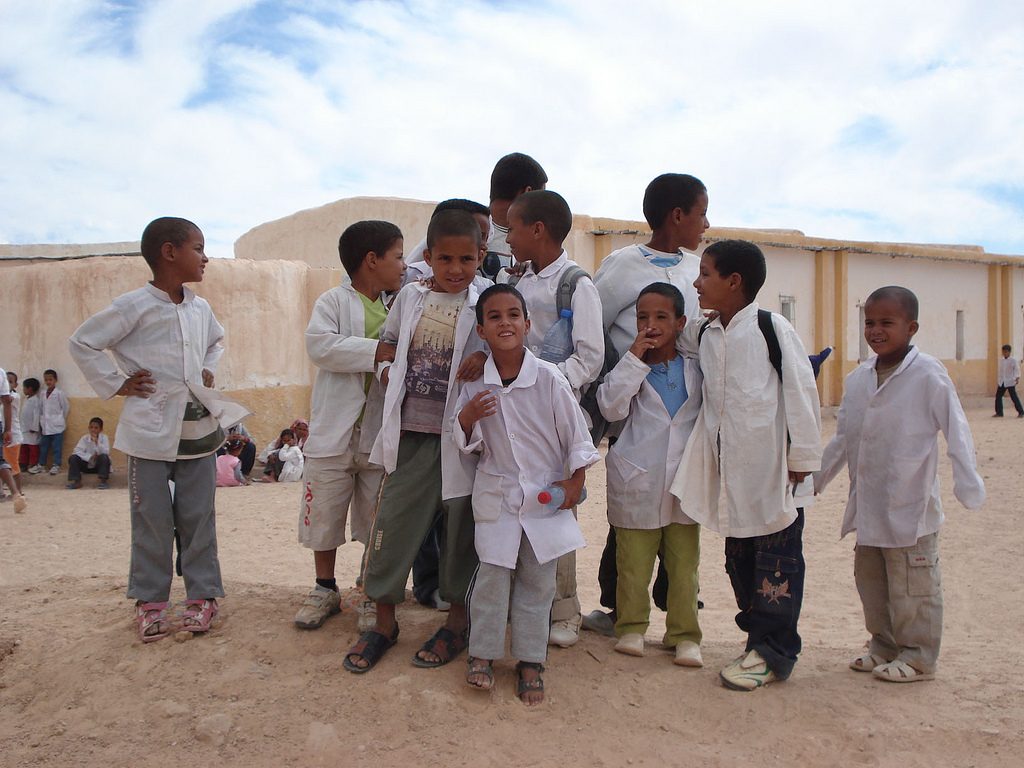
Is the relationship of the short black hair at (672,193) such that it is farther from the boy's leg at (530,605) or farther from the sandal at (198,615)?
the sandal at (198,615)

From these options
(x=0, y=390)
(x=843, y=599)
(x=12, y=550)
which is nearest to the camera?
(x=843, y=599)

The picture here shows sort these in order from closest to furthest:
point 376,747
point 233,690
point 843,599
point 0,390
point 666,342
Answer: point 376,747, point 233,690, point 666,342, point 843,599, point 0,390

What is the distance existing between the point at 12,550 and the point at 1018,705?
7.09m

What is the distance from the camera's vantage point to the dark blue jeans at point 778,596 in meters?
3.23

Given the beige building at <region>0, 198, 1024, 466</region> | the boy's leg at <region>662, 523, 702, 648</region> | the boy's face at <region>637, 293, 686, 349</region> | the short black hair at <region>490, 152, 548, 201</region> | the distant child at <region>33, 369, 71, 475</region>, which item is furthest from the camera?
the beige building at <region>0, 198, 1024, 466</region>

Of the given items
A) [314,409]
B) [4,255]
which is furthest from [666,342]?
[4,255]

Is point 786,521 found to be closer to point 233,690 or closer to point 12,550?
point 233,690

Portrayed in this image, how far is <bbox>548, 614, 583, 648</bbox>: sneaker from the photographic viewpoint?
11.4 feet

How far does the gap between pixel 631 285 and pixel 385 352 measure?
3.46 feet

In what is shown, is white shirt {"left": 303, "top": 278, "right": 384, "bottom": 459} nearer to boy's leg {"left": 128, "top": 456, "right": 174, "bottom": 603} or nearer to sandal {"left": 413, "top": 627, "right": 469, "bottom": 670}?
boy's leg {"left": 128, "top": 456, "right": 174, "bottom": 603}

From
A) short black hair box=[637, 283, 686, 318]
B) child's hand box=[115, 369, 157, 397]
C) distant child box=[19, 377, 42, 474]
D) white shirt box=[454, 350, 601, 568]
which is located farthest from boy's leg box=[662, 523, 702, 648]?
distant child box=[19, 377, 42, 474]

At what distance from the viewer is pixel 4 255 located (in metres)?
13.1

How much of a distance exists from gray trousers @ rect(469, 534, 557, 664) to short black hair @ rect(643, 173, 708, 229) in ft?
4.96

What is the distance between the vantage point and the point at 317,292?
40.5ft
